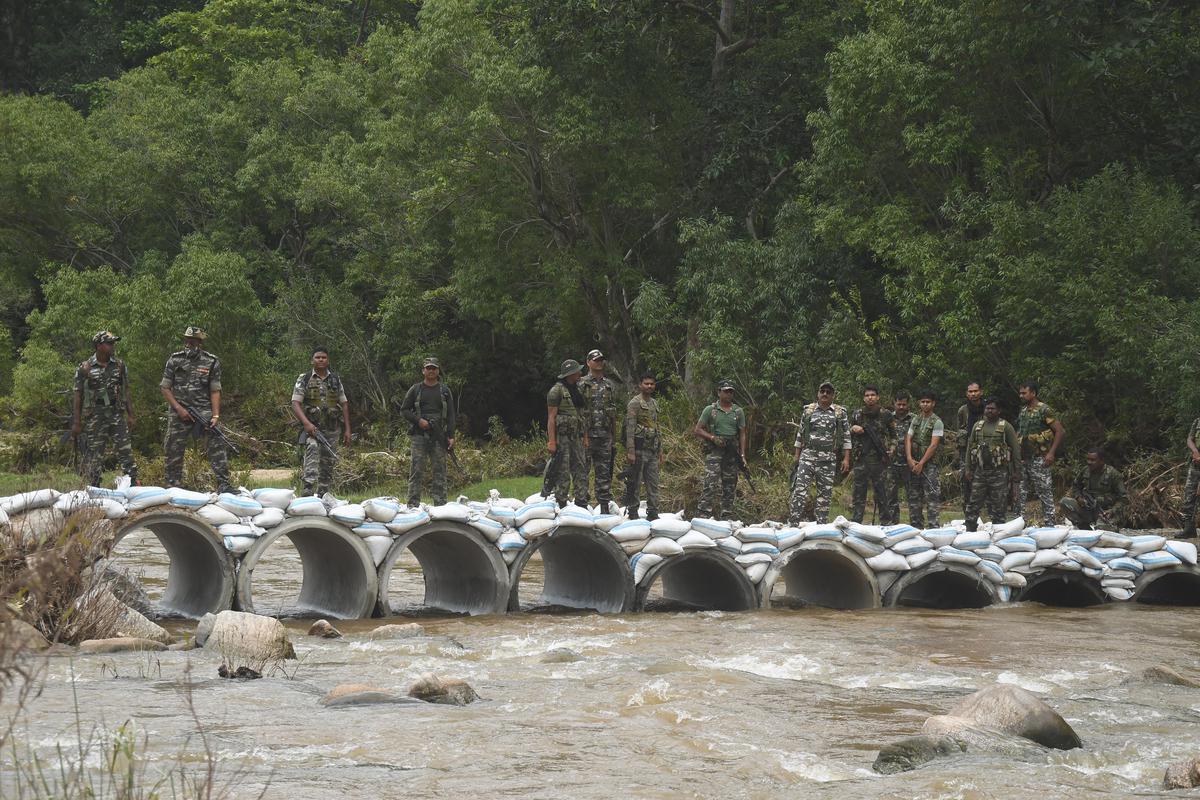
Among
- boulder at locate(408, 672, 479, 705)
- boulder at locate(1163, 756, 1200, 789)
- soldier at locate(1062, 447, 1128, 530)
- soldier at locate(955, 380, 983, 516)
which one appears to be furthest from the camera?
soldier at locate(1062, 447, 1128, 530)

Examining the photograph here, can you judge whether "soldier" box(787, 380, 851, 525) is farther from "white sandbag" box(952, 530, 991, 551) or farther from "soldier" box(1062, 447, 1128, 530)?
"soldier" box(1062, 447, 1128, 530)

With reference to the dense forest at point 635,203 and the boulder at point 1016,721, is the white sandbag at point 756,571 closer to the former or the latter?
the boulder at point 1016,721

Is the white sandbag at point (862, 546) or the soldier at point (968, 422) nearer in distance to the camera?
the white sandbag at point (862, 546)

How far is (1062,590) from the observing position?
15.7 meters

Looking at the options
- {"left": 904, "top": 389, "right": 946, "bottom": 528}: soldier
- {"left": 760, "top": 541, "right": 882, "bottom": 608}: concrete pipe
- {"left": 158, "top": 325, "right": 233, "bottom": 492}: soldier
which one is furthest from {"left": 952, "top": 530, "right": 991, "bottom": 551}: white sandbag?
{"left": 158, "top": 325, "right": 233, "bottom": 492}: soldier

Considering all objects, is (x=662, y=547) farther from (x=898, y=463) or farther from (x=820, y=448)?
(x=898, y=463)

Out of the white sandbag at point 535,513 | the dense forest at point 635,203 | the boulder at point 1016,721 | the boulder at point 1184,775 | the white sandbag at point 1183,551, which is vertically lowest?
the boulder at point 1184,775

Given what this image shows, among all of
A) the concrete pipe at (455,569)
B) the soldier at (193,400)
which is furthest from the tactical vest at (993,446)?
the soldier at (193,400)

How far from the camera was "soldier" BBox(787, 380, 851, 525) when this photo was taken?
1538cm

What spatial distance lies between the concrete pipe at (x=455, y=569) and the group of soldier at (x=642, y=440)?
2.11 feet

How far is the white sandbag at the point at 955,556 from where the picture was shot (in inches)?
567

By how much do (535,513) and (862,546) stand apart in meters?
3.41

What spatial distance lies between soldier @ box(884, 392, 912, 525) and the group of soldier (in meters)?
0.02

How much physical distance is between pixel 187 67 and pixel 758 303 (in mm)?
22914
